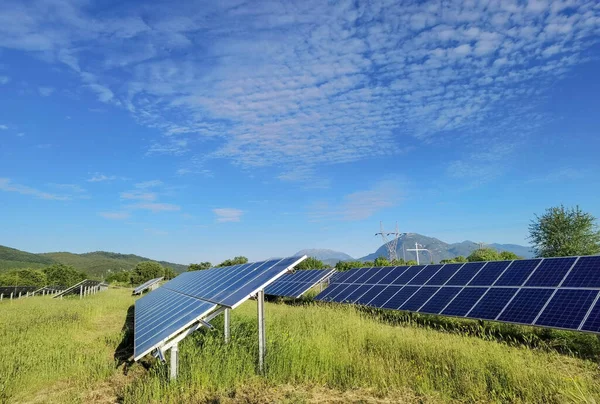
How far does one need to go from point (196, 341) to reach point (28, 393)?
12.6 feet

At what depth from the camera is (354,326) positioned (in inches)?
463

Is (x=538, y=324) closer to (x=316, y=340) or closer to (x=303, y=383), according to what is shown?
(x=316, y=340)

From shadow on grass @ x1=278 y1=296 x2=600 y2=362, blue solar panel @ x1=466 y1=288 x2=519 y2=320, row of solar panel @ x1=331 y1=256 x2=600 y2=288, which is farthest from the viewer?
row of solar panel @ x1=331 y1=256 x2=600 y2=288

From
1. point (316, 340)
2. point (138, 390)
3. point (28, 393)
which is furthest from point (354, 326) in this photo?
point (28, 393)

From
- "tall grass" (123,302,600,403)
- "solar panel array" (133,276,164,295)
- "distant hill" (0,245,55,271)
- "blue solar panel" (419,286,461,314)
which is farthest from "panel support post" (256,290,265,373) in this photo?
"distant hill" (0,245,55,271)

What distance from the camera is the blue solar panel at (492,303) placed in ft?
39.0

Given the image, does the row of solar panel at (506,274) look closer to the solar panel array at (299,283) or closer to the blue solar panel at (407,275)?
the blue solar panel at (407,275)

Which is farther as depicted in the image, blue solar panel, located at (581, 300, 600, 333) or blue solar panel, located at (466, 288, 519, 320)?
blue solar panel, located at (466, 288, 519, 320)

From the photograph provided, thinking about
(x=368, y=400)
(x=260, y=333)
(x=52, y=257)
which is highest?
(x=52, y=257)

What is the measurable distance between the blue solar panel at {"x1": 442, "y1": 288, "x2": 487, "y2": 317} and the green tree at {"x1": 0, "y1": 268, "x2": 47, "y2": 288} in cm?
6676

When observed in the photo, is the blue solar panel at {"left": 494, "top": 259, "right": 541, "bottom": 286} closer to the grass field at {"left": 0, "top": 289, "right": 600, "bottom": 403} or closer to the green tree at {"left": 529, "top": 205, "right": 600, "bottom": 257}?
the grass field at {"left": 0, "top": 289, "right": 600, "bottom": 403}

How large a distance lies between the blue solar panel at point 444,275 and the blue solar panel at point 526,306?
4070 mm

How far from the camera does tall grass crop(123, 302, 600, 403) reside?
6.66 meters

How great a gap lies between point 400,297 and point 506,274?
430 centimetres
